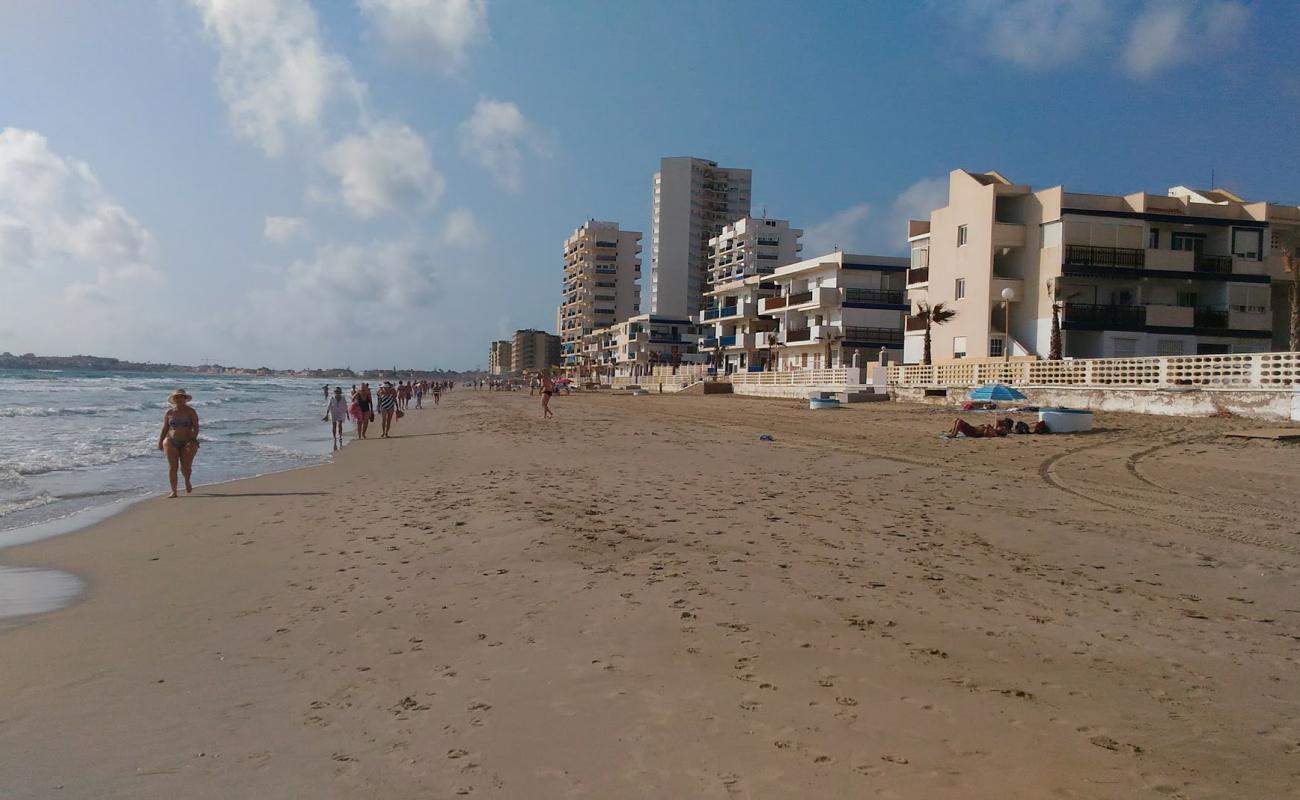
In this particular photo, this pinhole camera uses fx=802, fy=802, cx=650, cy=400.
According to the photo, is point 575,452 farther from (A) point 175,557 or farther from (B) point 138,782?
(B) point 138,782

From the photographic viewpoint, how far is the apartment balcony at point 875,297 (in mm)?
55281

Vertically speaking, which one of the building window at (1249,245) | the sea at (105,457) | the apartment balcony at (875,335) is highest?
the building window at (1249,245)

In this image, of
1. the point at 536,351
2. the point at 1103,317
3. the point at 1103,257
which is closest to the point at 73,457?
the point at 1103,317

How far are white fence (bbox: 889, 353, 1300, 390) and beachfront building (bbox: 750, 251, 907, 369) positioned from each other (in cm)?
1973

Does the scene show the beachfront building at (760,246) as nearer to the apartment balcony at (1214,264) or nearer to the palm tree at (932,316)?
the palm tree at (932,316)

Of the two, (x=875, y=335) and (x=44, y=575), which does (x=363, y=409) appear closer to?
(x=44, y=575)

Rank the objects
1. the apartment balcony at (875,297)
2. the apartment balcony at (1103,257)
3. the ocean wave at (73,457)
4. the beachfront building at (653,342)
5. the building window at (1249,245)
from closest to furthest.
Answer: the ocean wave at (73,457)
the apartment balcony at (1103,257)
the building window at (1249,245)
the apartment balcony at (875,297)
the beachfront building at (653,342)

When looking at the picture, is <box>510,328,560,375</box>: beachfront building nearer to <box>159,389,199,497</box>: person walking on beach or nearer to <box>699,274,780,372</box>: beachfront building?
<box>699,274,780,372</box>: beachfront building

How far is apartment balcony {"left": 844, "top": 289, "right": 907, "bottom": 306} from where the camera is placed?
181 feet

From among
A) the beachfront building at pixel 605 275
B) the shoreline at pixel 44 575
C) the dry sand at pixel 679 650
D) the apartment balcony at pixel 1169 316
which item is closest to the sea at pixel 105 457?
the shoreline at pixel 44 575

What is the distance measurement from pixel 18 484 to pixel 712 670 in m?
15.1

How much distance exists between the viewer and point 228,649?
5.39m

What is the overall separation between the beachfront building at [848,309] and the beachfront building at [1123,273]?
14.0m

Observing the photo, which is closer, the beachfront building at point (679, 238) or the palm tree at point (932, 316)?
the palm tree at point (932, 316)
